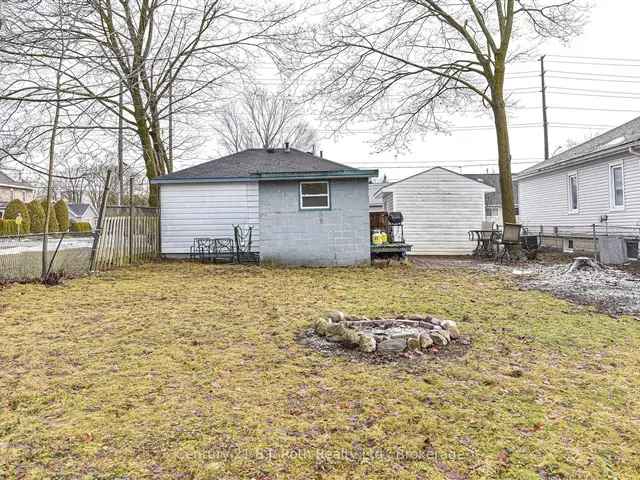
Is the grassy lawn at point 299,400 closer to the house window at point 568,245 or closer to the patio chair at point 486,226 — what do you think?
the house window at point 568,245

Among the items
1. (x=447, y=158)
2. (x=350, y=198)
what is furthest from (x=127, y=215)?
(x=447, y=158)

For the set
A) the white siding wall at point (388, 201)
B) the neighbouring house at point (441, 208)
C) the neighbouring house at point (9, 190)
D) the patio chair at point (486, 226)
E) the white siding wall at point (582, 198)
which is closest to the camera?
the white siding wall at point (582, 198)

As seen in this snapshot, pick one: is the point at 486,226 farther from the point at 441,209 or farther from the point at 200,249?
the point at 200,249

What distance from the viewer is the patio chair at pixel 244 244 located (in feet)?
41.8

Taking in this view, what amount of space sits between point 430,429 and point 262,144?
31.5m

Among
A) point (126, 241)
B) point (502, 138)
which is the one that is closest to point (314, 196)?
point (126, 241)

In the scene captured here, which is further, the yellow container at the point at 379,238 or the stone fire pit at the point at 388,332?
the yellow container at the point at 379,238

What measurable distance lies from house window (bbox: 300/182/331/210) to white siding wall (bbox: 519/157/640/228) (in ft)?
27.8

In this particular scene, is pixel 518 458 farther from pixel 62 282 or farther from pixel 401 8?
pixel 401 8

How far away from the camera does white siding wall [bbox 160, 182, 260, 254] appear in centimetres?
1291

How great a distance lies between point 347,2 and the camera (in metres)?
13.9

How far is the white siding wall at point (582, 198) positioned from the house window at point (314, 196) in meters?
8.47

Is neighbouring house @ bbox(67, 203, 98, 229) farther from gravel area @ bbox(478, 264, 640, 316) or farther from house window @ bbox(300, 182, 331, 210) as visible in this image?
gravel area @ bbox(478, 264, 640, 316)

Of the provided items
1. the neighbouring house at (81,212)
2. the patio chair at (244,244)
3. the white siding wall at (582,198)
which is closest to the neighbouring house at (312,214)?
the patio chair at (244,244)
